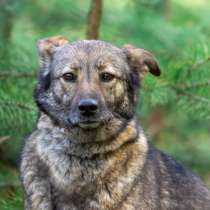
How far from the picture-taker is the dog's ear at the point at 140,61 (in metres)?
7.06

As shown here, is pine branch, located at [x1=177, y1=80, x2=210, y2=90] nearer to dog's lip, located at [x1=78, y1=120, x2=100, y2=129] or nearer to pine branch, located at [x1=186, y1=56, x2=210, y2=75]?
pine branch, located at [x1=186, y1=56, x2=210, y2=75]

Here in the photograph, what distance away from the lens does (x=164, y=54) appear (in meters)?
9.23

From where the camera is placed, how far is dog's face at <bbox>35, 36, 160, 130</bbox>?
21.3ft

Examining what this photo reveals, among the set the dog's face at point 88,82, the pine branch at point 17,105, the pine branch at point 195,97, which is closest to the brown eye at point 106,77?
the dog's face at point 88,82

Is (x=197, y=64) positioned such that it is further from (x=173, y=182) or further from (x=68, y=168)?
(x=68, y=168)

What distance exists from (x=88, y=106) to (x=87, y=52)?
56 centimetres

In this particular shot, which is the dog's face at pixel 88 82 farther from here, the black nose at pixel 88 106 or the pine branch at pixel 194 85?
the pine branch at pixel 194 85

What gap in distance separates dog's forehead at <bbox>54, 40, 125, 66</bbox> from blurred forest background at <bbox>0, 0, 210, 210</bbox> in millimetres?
997

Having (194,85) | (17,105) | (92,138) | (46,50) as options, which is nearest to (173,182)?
(92,138)

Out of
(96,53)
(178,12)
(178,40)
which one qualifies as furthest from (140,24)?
(96,53)

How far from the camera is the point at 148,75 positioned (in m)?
8.06

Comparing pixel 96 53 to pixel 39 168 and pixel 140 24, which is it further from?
pixel 140 24

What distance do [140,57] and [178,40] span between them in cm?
416

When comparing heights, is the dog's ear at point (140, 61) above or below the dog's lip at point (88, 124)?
above
